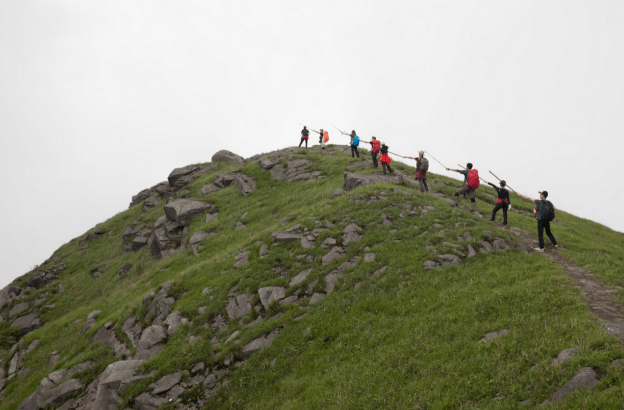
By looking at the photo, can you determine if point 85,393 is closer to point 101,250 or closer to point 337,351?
point 337,351

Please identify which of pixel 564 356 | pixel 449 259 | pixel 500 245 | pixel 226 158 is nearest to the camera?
pixel 564 356

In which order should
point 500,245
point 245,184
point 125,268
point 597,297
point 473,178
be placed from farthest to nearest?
point 245,184, point 125,268, point 473,178, point 500,245, point 597,297

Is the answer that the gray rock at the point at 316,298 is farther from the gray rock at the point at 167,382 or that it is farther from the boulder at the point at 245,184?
the boulder at the point at 245,184

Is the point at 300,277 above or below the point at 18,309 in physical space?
above

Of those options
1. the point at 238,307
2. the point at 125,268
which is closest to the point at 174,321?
the point at 238,307

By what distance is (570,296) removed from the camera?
10.6 metres

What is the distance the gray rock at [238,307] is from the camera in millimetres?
15222

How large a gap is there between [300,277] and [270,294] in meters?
1.78

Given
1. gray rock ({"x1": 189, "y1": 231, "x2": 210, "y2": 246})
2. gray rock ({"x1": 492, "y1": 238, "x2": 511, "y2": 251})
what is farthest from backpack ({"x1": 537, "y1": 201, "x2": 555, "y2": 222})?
gray rock ({"x1": 189, "y1": 231, "x2": 210, "y2": 246})

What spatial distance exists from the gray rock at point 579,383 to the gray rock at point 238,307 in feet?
39.2

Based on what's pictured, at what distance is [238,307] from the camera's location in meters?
15.5

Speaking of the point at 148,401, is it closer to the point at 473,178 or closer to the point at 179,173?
the point at 473,178

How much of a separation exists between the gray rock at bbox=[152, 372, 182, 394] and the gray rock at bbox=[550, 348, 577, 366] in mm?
12566

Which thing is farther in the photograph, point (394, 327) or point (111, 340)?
point (111, 340)
